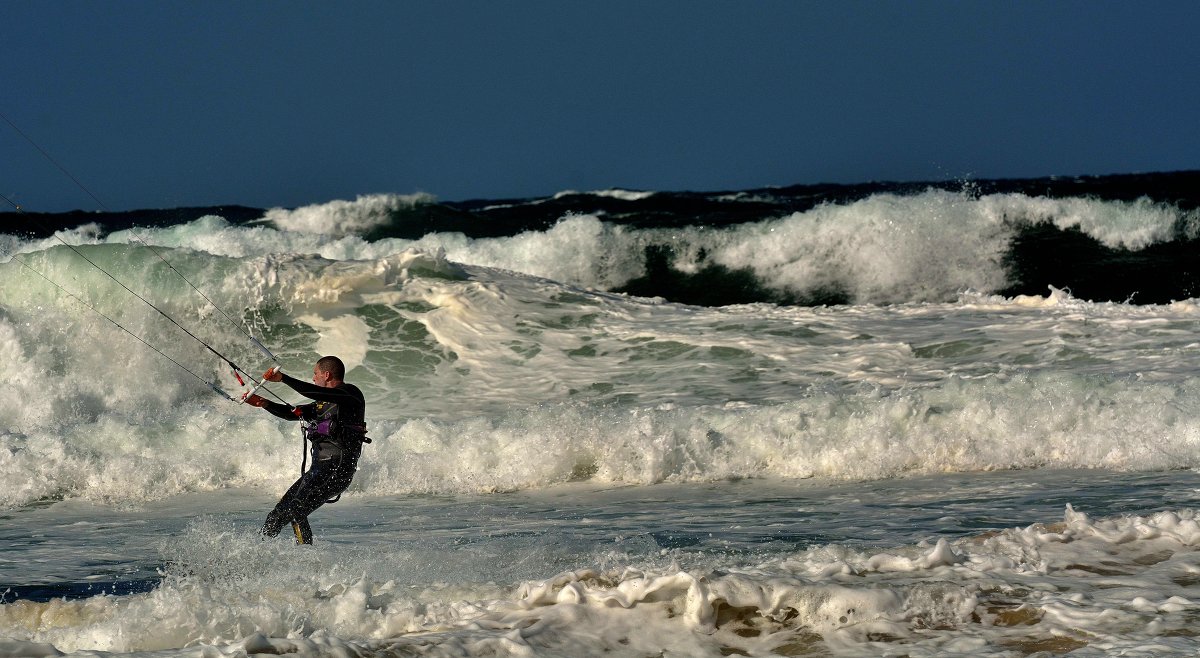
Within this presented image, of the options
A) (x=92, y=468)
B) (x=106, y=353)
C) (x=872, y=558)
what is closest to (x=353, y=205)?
(x=106, y=353)

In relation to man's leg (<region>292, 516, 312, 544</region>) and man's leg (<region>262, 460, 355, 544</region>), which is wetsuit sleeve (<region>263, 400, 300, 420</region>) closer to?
man's leg (<region>262, 460, 355, 544</region>)

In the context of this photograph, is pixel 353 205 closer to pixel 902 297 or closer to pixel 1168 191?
pixel 902 297

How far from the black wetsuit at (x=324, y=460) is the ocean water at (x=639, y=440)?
32cm

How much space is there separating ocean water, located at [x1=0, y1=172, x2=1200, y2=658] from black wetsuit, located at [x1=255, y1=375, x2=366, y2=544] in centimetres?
32

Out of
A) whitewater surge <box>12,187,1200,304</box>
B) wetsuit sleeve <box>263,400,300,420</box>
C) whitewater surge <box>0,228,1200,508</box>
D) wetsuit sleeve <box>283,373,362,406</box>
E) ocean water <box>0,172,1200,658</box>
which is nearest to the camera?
ocean water <box>0,172,1200,658</box>

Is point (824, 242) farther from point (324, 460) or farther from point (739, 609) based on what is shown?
point (739, 609)

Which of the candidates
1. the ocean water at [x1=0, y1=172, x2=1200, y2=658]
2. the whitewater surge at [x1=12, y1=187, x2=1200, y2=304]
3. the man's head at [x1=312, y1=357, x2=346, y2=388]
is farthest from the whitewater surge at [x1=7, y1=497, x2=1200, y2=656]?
the whitewater surge at [x1=12, y1=187, x2=1200, y2=304]

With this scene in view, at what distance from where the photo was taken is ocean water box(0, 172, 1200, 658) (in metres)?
5.01

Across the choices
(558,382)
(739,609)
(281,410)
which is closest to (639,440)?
(558,382)

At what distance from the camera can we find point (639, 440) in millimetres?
10711

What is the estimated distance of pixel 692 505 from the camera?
9.25 m

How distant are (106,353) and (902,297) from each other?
1112cm

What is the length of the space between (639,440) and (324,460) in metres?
3.89

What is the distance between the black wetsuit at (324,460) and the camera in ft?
23.8
